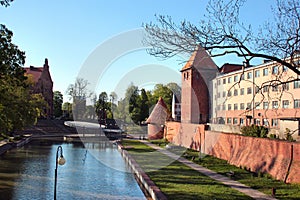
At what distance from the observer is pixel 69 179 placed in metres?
17.4

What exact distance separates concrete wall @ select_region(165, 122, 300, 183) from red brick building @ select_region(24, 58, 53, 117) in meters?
47.3

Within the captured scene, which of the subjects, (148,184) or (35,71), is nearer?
(148,184)

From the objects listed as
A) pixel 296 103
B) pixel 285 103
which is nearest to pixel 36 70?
pixel 285 103

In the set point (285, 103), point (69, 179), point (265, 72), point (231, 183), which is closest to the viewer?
point (231, 183)

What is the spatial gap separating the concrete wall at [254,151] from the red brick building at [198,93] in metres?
14.9

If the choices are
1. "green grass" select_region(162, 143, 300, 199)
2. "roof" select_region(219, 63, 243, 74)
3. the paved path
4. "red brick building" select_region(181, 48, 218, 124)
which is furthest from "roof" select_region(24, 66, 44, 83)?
the paved path

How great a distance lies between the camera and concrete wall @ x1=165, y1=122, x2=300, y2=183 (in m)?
14.3

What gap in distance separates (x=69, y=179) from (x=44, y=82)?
2269 inches

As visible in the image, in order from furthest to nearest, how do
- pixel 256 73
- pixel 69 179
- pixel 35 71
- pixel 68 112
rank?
pixel 68 112
pixel 35 71
pixel 256 73
pixel 69 179

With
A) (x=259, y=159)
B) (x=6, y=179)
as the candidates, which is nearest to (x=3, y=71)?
(x=6, y=179)

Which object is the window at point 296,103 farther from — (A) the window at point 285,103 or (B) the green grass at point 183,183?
(B) the green grass at point 183,183

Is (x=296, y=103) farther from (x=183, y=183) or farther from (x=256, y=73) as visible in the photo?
(x=183, y=183)

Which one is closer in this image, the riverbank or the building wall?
the riverbank

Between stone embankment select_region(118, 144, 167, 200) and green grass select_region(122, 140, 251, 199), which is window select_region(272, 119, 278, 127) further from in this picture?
stone embankment select_region(118, 144, 167, 200)
